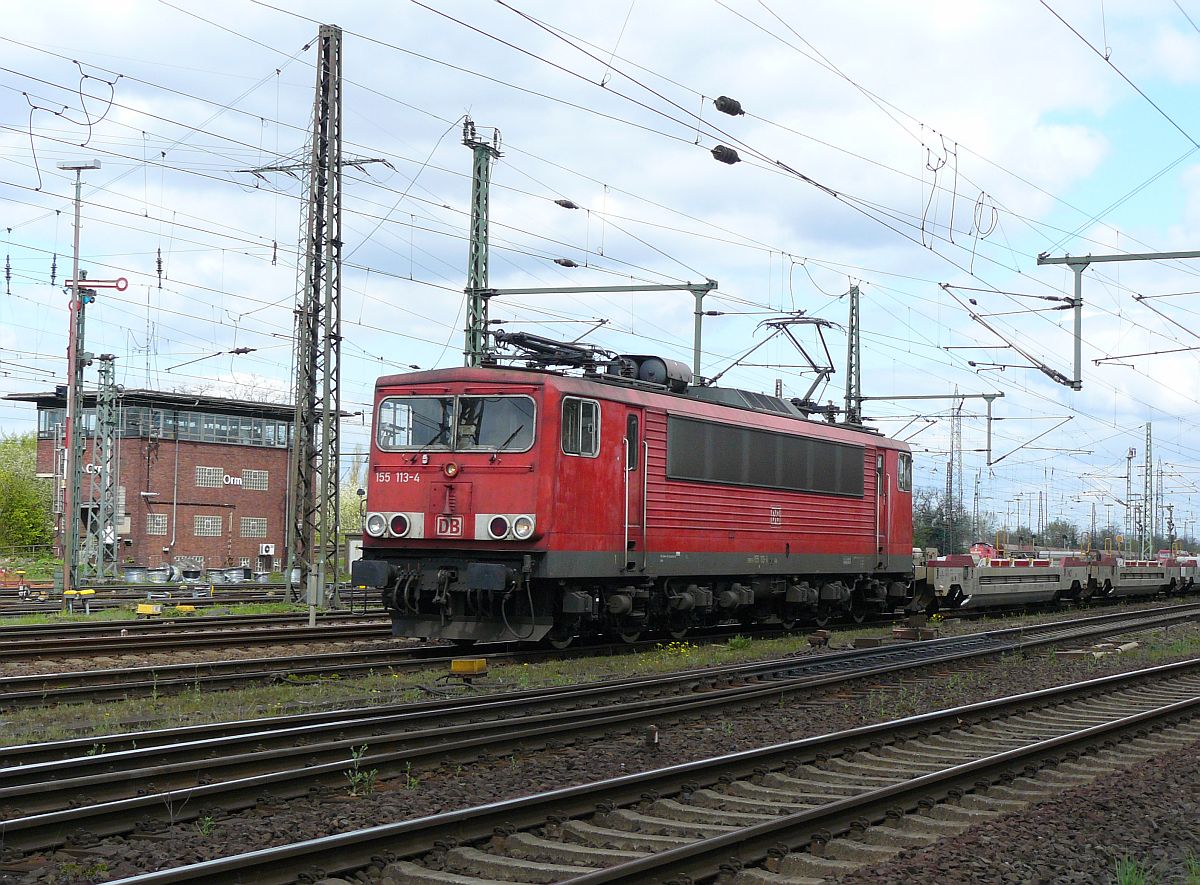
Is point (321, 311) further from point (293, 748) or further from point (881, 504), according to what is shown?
point (293, 748)

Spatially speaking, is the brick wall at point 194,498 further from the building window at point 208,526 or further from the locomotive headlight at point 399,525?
the locomotive headlight at point 399,525

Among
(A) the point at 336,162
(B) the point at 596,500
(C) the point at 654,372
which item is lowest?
(B) the point at 596,500

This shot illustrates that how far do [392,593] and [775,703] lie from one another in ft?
20.1

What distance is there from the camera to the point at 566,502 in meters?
16.4

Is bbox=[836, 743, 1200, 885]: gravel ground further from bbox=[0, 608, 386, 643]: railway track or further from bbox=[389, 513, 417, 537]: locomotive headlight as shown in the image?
bbox=[0, 608, 386, 643]: railway track

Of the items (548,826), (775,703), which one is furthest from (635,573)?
(548,826)

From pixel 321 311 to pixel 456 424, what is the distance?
31.6ft

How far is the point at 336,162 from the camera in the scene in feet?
84.5

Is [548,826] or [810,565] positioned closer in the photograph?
[548,826]

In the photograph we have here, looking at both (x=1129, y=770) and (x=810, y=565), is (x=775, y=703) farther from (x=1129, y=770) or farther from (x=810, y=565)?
(x=810, y=565)

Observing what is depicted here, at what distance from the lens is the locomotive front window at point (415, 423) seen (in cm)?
1705

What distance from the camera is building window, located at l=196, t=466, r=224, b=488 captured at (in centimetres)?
6519

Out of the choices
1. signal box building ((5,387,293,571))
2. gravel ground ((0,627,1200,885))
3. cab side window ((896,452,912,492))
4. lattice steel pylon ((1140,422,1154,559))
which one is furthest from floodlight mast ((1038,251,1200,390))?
signal box building ((5,387,293,571))

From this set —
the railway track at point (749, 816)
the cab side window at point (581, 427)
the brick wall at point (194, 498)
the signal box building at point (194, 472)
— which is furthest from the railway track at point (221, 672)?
the signal box building at point (194, 472)
